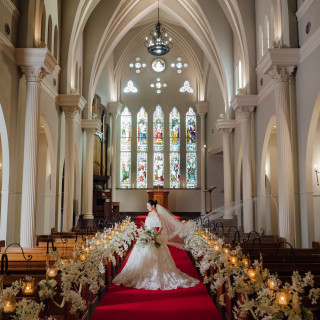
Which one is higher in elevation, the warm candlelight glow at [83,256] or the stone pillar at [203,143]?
the stone pillar at [203,143]

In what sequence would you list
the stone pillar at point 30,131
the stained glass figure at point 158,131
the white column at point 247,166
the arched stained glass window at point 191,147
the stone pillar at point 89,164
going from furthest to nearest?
the stained glass figure at point 158,131 → the arched stained glass window at point 191,147 → the stone pillar at point 89,164 → the white column at point 247,166 → the stone pillar at point 30,131

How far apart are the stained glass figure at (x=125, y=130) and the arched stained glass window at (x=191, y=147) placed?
4237 millimetres

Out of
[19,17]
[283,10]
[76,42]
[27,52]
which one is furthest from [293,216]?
[76,42]

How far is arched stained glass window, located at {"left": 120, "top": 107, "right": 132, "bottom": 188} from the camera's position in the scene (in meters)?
28.1

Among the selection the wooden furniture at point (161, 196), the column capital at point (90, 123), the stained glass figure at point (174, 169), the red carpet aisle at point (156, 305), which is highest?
the column capital at point (90, 123)

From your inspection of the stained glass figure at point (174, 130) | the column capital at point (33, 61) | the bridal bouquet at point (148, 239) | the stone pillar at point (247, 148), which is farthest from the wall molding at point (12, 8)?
the stained glass figure at point (174, 130)

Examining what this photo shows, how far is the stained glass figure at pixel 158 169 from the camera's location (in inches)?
1099

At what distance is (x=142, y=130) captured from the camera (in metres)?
28.5

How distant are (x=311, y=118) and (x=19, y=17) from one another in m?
8.86

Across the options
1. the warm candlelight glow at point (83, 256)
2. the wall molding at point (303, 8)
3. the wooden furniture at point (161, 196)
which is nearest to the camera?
the warm candlelight glow at point (83, 256)

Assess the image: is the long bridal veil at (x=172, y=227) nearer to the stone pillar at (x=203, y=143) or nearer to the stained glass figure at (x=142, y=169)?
the stone pillar at (x=203, y=143)

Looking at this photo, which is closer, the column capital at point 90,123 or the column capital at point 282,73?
the column capital at point 282,73

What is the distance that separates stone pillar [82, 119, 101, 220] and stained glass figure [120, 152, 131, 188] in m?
7.82

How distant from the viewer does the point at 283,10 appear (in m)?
11.4
